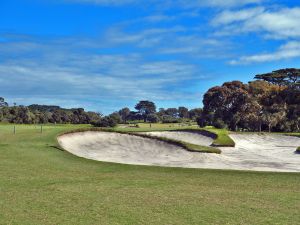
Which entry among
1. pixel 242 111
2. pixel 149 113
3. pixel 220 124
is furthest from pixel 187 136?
pixel 149 113

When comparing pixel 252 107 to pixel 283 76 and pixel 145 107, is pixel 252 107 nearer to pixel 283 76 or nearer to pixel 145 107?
pixel 283 76

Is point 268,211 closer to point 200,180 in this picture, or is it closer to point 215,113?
point 200,180

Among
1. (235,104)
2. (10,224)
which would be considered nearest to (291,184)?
(10,224)

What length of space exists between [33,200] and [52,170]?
5.14 m

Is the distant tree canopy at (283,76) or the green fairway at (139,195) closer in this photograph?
the green fairway at (139,195)

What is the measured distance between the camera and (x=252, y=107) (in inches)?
2377

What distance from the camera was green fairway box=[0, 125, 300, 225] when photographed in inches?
292

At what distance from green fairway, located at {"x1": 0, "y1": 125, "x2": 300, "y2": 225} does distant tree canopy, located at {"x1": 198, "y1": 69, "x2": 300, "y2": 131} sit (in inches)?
1784

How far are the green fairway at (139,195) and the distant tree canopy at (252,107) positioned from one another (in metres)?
45.3

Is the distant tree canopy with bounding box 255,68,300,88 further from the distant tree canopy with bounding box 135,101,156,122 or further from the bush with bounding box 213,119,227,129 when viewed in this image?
the distant tree canopy with bounding box 135,101,156,122

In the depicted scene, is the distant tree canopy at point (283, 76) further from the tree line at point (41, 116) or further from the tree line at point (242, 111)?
the tree line at point (41, 116)

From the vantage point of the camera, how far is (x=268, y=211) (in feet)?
26.4

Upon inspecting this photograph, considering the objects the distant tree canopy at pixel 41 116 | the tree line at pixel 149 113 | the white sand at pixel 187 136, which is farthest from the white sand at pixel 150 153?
the tree line at pixel 149 113

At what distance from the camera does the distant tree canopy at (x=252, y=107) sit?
2315 inches
